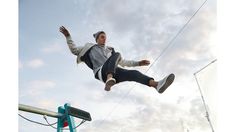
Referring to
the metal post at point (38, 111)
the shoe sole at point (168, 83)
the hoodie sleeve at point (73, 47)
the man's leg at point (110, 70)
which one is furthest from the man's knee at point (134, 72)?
the metal post at point (38, 111)

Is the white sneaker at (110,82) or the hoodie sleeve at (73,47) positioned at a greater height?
the hoodie sleeve at (73,47)

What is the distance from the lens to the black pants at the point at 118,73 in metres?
3.33

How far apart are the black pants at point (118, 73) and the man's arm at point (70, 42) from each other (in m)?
0.31

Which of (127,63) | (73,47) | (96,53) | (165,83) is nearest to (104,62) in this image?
(96,53)

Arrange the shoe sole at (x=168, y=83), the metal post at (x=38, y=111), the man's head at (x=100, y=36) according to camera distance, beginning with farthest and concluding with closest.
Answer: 1. the man's head at (x=100, y=36)
2. the shoe sole at (x=168, y=83)
3. the metal post at (x=38, y=111)

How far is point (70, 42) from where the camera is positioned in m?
3.39

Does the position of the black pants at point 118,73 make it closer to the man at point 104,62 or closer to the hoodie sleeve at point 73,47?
the man at point 104,62

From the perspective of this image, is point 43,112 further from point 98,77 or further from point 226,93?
point 226,93

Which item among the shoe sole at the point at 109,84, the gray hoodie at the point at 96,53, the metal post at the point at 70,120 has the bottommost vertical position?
the metal post at the point at 70,120
